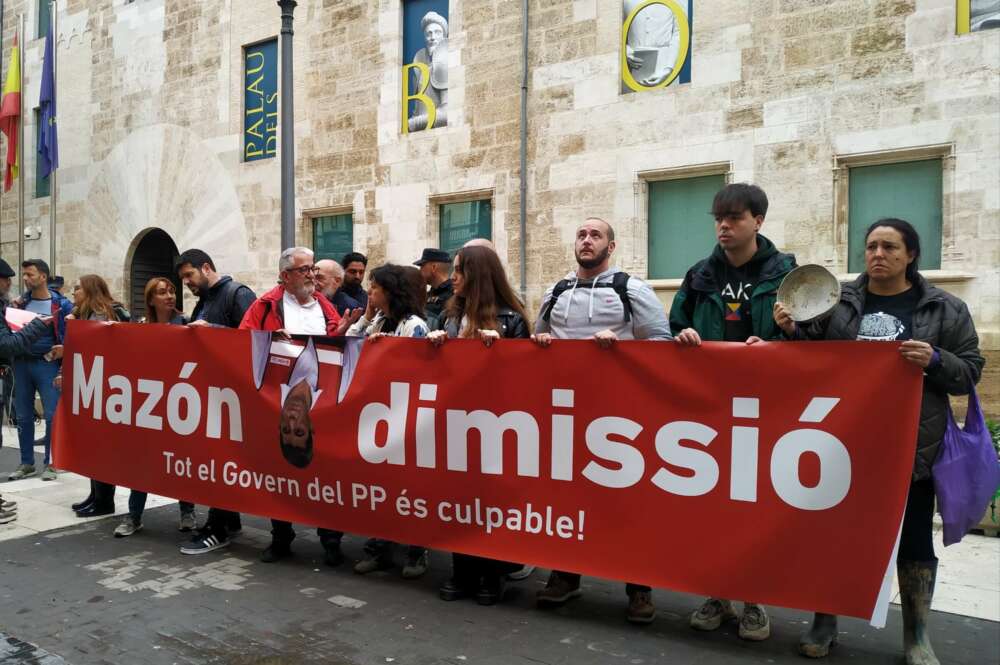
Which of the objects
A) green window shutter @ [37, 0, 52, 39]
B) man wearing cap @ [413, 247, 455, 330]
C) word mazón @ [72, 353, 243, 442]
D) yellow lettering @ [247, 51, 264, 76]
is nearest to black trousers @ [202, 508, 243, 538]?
word mazón @ [72, 353, 243, 442]

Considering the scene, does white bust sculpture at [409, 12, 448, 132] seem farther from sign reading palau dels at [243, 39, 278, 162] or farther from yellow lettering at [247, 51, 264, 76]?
yellow lettering at [247, 51, 264, 76]

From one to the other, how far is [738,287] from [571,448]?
1.13 m

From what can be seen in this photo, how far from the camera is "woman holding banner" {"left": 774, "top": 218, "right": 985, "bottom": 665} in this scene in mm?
3365

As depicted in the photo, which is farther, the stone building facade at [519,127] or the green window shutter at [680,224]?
the green window shutter at [680,224]

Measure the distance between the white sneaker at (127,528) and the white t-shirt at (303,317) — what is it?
195cm

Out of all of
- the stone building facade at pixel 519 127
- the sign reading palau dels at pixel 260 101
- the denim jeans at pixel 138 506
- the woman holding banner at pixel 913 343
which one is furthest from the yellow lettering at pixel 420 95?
the woman holding banner at pixel 913 343

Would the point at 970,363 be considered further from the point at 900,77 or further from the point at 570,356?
the point at 900,77

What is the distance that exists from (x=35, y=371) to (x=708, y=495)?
6.59 meters

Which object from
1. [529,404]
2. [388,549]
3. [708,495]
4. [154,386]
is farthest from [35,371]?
[708,495]

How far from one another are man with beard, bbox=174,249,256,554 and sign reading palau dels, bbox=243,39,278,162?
818 cm

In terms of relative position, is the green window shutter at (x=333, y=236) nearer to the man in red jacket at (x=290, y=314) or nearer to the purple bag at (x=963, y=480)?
the man in red jacket at (x=290, y=314)

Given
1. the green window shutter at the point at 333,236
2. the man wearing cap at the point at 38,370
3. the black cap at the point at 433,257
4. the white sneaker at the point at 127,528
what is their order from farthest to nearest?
the green window shutter at the point at 333,236, the man wearing cap at the point at 38,370, the black cap at the point at 433,257, the white sneaker at the point at 127,528

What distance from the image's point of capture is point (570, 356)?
4.04 meters

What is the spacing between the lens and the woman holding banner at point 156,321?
571 centimetres
